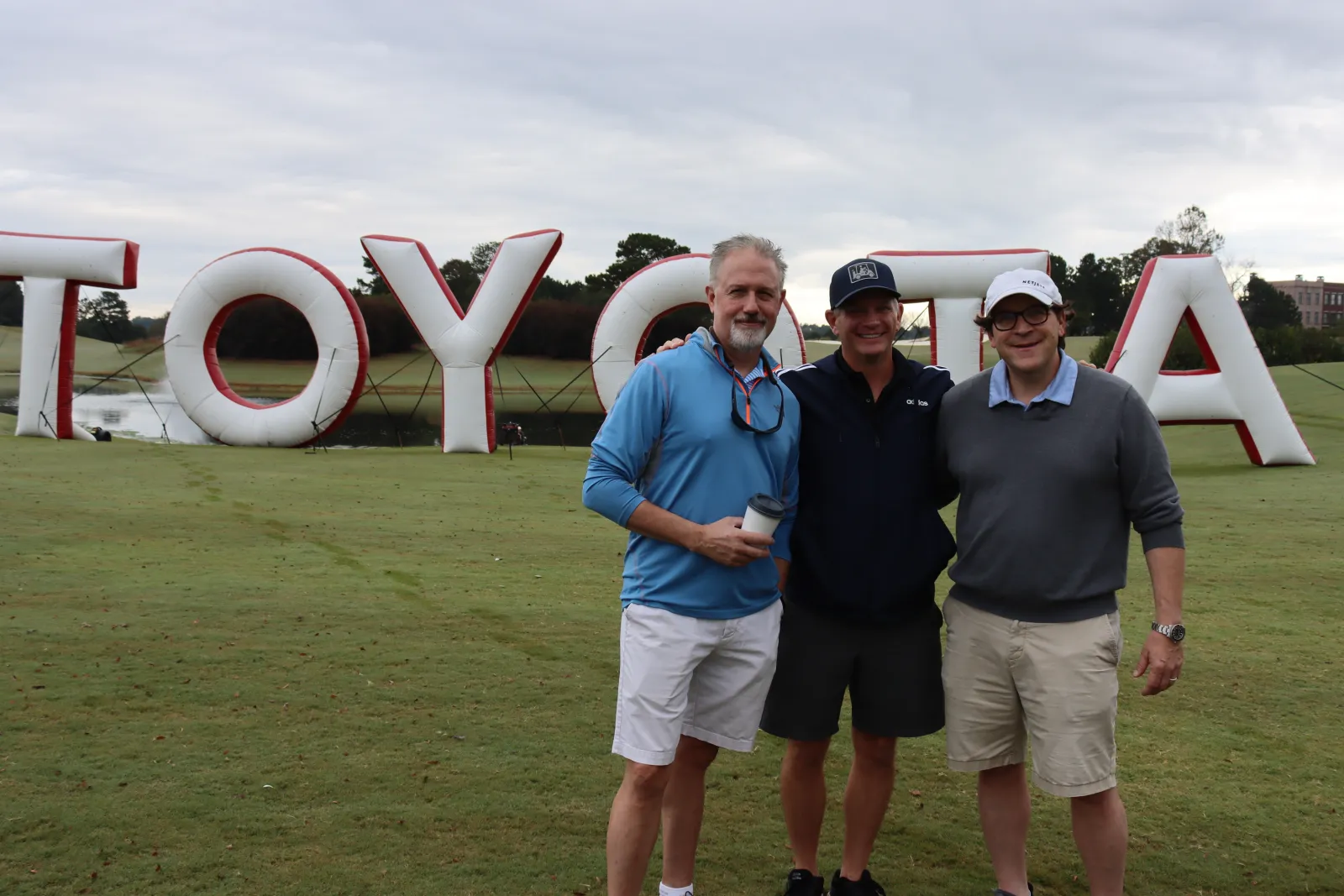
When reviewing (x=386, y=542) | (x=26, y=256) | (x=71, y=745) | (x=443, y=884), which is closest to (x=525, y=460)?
(x=386, y=542)

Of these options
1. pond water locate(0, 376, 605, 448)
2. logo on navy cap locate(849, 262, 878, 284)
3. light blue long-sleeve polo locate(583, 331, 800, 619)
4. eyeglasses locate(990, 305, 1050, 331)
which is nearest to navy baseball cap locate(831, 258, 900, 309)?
logo on navy cap locate(849, 262, 878, 284)

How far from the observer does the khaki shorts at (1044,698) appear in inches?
115

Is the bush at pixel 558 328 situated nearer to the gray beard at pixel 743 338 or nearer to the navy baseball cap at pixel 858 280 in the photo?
the navy baseball cap at pixel 858 280

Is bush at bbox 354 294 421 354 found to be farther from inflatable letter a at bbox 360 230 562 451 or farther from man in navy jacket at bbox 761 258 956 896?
man in navy jacket at bbox 761 258 956 896

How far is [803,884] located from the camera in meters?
3.23

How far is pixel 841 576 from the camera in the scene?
3.13 m

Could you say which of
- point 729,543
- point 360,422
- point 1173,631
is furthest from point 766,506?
point 360,422

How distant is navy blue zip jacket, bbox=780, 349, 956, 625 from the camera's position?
3119 millimetres

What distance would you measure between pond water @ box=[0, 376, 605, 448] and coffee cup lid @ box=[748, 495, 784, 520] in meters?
25.4

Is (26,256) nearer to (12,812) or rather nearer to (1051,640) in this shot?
(12,812)

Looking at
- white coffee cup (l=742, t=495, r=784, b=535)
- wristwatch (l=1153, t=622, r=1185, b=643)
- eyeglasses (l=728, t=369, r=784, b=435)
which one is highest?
eyeglasses (l=728, t=369, r=784, b=435)

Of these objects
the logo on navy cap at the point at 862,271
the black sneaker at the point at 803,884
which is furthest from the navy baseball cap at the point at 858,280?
the black sneaker at the point at 803,884

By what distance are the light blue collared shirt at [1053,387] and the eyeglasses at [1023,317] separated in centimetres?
12

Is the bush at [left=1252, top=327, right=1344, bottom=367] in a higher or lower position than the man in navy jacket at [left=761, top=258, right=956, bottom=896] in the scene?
higher
